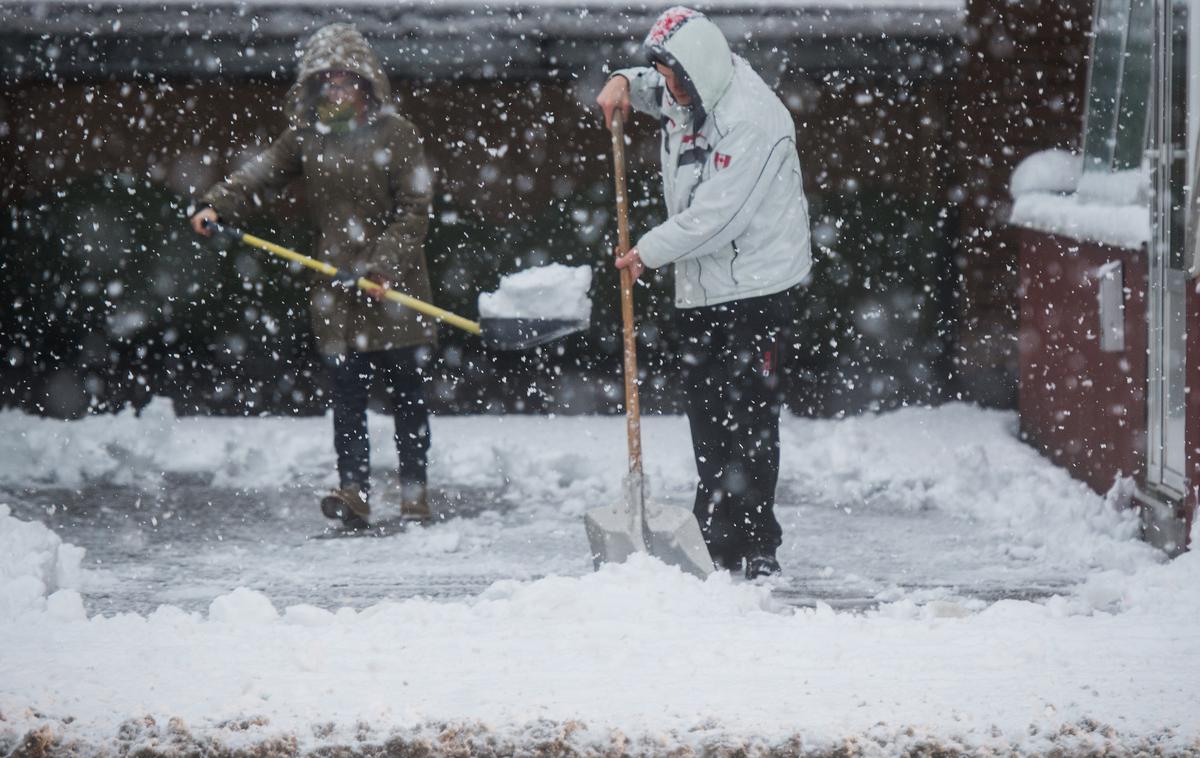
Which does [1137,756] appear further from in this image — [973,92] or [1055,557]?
[973,92]

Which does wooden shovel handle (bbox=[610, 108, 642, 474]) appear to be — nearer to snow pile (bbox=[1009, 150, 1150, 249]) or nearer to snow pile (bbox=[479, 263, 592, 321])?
snow pile (bbox=[479, 263, 592, 321])

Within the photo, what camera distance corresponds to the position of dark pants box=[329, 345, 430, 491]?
5.98 metres

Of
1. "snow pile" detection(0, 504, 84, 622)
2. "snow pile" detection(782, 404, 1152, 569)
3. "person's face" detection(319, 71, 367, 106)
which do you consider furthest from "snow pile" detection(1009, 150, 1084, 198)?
"snow pile" detection(0, 504, 84, 622)

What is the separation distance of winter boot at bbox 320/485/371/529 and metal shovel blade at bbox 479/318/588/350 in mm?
827

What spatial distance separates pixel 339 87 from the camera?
5.71 m

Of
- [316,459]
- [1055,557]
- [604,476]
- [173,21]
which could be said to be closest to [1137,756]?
[1055,557]

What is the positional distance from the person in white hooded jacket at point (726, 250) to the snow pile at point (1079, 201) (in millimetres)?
1367

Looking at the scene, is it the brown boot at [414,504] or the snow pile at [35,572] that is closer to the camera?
the snow pile at [35,572]

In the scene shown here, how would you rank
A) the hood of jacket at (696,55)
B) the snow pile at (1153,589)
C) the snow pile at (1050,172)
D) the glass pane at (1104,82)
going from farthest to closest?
the snow pile at (1050,172) < the glass pane at (1104,82) < the hood of jacket at (696,55) < the snow pile at (1153,589)

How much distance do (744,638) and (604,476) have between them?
2782 mm

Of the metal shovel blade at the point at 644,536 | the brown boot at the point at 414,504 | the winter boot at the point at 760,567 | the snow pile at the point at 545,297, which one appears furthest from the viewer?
the brown boot at the point at 414,504

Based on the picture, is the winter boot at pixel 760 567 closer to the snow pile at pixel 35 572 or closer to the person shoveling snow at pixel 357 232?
the person shoveling snow at pixel 357 232

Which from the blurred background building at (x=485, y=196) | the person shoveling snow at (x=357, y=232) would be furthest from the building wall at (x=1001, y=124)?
the person shoveling snow at (x=357, y=232)

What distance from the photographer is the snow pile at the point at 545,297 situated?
18.1 ft
